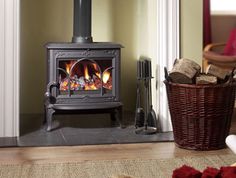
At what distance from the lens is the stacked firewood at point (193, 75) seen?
263 cm

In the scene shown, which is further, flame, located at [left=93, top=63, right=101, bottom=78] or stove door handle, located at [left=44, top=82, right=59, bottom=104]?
flame, located at [left=93, top=63, right=101, bottom=78]

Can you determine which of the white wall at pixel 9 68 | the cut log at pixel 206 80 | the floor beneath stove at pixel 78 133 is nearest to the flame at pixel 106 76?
the floor beneath stove at pixel 78 133

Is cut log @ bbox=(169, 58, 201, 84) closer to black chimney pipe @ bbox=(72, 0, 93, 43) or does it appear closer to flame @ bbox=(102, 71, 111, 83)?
flame @ bbox=(102, 71, 111, 83)

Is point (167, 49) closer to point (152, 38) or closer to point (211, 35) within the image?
point (152, 38)

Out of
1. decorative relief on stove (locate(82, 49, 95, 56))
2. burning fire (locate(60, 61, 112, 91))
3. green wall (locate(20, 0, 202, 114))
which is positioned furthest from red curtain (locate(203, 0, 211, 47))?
decorative relief on stove (locate(82, 49, 95, 56))

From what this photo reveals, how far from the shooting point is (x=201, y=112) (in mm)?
2621

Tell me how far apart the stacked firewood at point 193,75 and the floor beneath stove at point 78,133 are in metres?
0.45

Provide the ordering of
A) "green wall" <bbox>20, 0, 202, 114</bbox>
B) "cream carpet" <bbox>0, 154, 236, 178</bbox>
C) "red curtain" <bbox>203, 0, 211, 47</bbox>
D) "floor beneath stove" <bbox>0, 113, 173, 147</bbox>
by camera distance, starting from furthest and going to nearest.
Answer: "red curtain" <bbox>203, 0, 211, 47</bbox>
"green wall" <bbox>20, 0, 202, 114</bbox>
"floor beneath stove" <bbox>0, 113, 173, 147</bbox>
"cream carpet" <bbox>0, 154, 236, 178</bbox>

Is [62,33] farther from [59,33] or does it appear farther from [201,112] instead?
[201,112]

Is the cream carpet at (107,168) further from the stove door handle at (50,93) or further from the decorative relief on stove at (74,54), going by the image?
the decorative relief on stove at (74,54)

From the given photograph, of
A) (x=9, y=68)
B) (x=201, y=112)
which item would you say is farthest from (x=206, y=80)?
(x=9, y=68)

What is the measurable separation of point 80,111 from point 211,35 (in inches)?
98.0

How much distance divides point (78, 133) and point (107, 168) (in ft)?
2.78

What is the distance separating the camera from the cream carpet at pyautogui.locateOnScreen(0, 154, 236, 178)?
2176mm
